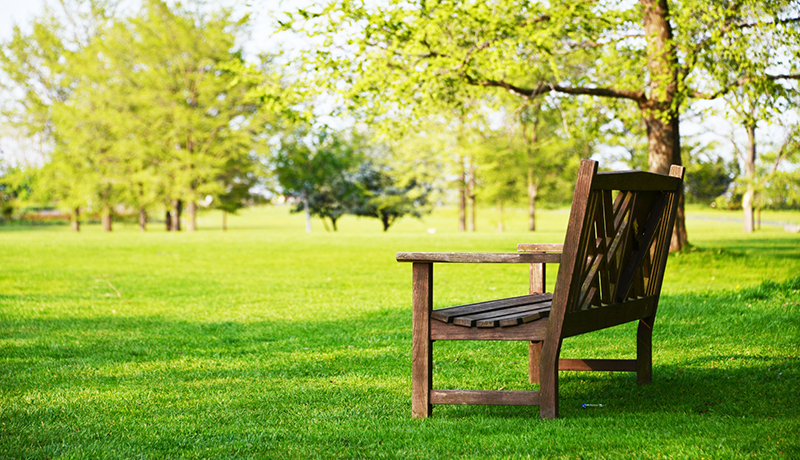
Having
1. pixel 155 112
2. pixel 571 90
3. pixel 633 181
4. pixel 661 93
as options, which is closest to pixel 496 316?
pixel 633 181

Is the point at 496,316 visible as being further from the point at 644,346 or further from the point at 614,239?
the point at 644,346

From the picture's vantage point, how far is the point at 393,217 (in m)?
59.8

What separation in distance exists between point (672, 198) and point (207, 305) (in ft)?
22.3

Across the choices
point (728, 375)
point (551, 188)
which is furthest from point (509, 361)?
point (551, 188)

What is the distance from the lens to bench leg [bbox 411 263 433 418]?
3828 mm

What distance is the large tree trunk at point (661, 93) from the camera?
42.7ft

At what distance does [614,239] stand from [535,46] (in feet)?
34.7

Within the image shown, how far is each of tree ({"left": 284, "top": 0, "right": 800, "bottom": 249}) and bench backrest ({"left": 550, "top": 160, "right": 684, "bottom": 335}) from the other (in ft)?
29.2

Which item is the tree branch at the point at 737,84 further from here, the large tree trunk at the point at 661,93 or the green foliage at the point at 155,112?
the green foliage at the point at 155,112

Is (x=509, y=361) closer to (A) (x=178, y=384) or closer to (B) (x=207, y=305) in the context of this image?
A: (A) (x=178, y=384)

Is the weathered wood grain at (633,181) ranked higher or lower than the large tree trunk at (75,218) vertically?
higher

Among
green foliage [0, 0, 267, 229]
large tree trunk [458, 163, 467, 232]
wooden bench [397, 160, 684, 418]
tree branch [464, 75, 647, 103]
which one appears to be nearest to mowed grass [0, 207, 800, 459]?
wooden bench [397, 160, 684, 418]

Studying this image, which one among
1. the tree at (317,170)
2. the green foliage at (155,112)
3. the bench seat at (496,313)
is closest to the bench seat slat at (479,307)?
the bench seat at (496,313)

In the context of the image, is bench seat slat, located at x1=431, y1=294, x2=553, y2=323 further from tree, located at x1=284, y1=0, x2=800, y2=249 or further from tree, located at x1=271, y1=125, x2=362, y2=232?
tree, located at x1=271, y1=125, x2=362, y2=232
